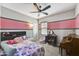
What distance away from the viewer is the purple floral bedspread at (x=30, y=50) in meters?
1.96

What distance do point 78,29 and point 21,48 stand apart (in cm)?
86

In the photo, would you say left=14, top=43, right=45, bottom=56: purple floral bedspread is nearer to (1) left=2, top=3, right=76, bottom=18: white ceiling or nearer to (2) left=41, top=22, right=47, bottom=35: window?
(2) left=41, top=22, right=47, bottom=35: window

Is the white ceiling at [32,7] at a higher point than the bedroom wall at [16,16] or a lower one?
higher

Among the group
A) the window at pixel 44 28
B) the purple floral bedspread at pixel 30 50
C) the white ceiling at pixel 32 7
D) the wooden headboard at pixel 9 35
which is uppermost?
the white ceiling at pixel 32 7

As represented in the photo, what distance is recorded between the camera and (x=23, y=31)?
198cm

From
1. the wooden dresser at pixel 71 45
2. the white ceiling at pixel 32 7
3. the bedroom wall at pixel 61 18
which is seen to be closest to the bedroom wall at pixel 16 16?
the white ceiling at pixel 32 7

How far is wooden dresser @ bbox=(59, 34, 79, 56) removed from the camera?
191cm

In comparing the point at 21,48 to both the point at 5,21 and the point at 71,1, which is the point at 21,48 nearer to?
the point at 5,21

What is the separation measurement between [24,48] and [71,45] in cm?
68

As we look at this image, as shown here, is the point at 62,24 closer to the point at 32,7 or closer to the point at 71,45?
the point at 71,45

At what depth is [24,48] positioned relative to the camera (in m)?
1.96

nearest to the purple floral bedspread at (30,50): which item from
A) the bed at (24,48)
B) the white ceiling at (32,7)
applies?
the bed at (24,48)

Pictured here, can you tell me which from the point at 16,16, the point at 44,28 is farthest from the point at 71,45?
the point at 16,16

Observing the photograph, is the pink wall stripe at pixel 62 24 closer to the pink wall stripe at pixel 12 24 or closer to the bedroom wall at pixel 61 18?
the bedroom wall at pixel 61 18
